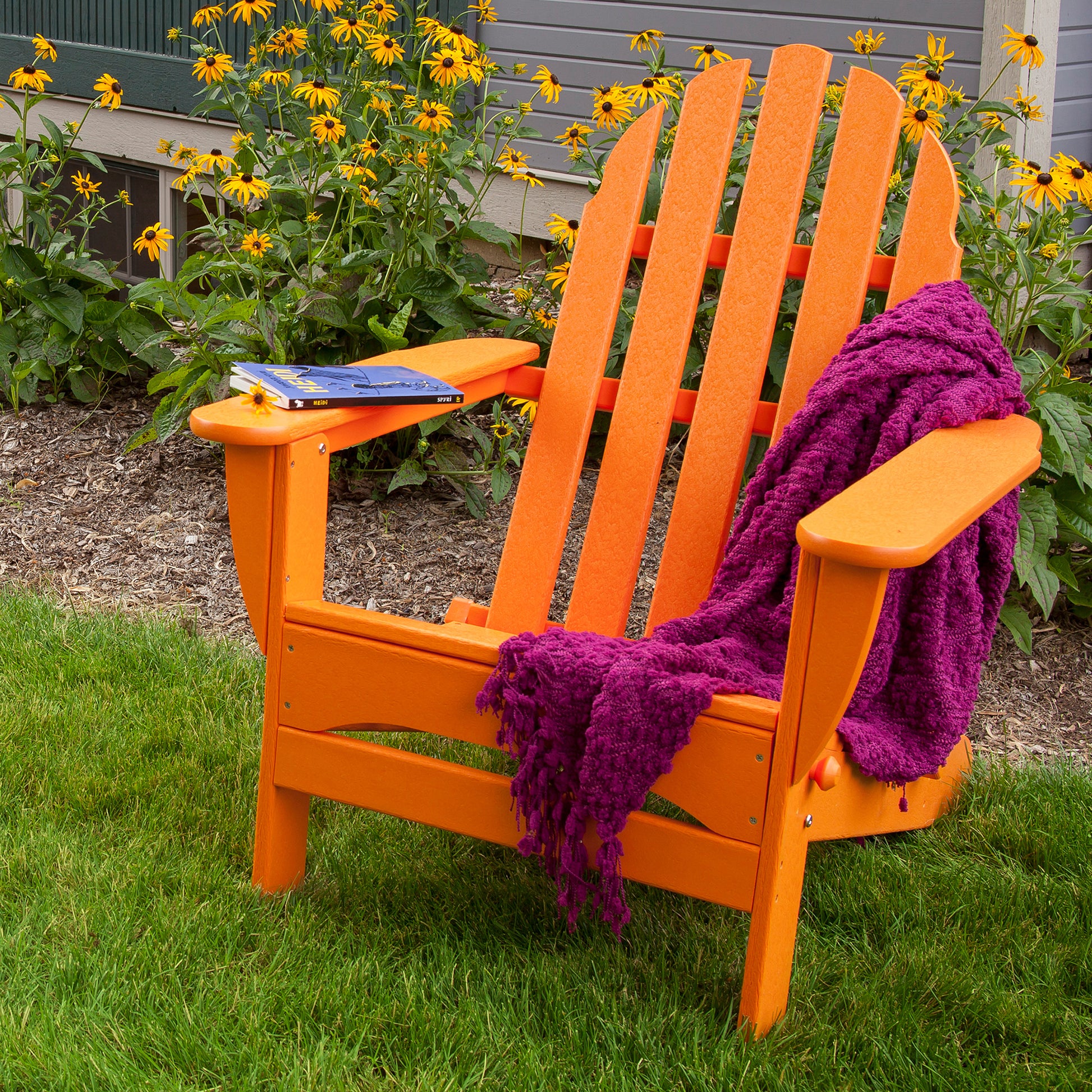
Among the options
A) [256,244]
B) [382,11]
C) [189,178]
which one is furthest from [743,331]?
[189,178]

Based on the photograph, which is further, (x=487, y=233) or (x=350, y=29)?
(x=487, y=233)

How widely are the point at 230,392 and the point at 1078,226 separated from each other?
100 inches

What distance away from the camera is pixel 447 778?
1.55 m

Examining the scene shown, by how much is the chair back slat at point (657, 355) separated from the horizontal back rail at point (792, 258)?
2 cm

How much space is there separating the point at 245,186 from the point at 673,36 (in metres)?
2.09

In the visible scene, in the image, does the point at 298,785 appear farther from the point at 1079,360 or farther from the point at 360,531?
the point at 1079,360

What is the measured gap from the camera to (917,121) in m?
2.11

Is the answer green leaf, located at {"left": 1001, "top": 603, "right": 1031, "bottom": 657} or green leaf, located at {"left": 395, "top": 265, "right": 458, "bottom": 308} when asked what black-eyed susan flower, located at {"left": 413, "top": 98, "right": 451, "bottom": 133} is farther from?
A: green leaf, located at {"left": 1001, "top": 603, "right": 1031, "bottom": 657}

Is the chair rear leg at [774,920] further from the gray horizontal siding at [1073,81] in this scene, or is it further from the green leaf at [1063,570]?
the gray horizontal siding at [1073,81]

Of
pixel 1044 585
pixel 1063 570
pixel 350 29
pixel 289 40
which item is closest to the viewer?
pixel 1044 585

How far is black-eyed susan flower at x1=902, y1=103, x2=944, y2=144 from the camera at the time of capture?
2053 millimetres

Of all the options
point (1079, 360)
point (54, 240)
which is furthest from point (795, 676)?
point (54, 240)

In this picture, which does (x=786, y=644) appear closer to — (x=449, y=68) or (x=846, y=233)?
(x=846, y=233)

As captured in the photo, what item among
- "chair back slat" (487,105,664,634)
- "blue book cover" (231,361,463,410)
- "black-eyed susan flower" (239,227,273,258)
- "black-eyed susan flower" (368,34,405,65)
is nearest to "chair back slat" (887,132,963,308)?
"chair back slat" (487,105,664,634)
